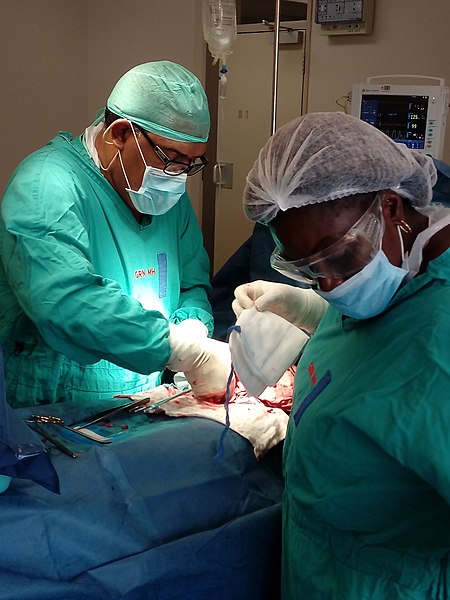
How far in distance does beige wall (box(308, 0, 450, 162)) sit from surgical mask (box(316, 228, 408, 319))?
7.45 ft

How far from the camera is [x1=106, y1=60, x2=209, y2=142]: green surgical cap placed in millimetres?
1944

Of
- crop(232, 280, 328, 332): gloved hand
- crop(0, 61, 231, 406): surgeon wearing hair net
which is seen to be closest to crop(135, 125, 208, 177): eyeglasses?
crop(0, 61, 231, 406): surgeon wearing hair net

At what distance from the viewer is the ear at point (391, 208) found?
45.9 inches

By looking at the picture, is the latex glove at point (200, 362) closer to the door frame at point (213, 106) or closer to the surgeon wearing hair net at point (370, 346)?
the surgeon wearing hair net at point (370, 346)

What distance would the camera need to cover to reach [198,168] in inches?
81.3

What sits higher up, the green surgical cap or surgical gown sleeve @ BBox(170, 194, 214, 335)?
the green surgical cap

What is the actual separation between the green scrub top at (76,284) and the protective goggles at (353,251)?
72 cm

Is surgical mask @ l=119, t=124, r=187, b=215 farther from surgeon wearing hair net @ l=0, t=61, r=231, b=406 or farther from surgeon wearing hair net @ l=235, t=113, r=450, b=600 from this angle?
surgeon wearing hair net @ l=235, t=113, r=450, b=600

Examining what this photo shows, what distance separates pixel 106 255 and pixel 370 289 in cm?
101

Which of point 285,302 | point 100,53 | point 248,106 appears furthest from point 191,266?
point 100,53

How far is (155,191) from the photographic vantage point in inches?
79.0

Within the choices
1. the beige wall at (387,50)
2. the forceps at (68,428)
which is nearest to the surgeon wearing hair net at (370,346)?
the forceps at (68,428)

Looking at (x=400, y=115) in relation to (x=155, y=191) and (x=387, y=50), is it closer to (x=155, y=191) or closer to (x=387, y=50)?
(x=387, y=50)

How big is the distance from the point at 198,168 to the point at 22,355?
73 centimetres
